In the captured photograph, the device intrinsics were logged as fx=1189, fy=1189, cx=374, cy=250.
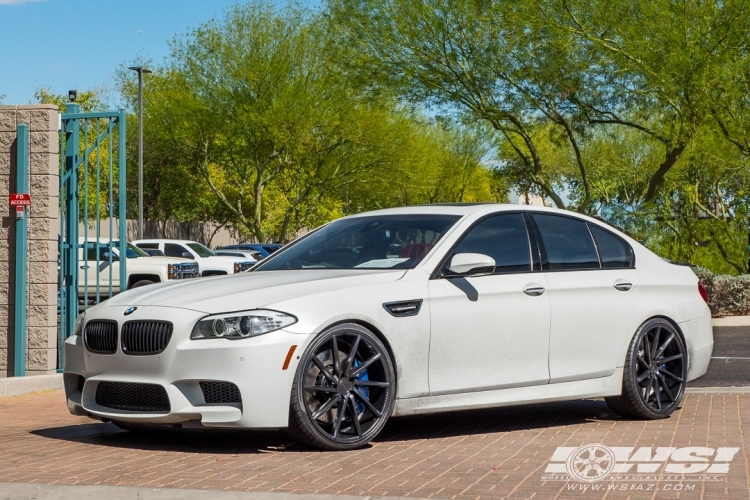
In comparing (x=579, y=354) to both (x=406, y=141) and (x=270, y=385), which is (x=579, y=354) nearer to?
(x=270, y=385)

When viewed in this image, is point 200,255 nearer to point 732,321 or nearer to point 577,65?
point 577,65

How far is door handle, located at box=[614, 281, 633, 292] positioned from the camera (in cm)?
849

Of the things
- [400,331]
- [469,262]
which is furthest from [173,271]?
[400,331]

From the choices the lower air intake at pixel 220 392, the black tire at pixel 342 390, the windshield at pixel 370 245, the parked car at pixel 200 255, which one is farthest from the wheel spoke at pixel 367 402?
the parked car at pixel 200 255

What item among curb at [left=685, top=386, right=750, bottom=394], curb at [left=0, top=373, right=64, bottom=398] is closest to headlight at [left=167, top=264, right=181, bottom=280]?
curb at [left=0, top=373, right=64, bottom=398]

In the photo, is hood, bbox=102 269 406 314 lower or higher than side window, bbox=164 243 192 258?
higher

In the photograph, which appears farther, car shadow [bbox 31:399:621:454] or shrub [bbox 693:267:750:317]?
shrub [bbox 693:267:750:317]

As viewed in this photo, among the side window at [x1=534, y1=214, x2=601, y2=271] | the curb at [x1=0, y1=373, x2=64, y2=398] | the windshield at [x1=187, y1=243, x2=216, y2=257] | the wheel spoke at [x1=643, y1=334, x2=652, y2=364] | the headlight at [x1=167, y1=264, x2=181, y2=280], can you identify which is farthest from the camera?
the windshield at [x1=187, y1=243, x2=216, y2=257]

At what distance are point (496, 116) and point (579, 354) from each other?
20.5 m

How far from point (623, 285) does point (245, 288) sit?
2.97m

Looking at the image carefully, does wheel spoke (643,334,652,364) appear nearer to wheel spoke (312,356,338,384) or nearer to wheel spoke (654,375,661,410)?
wheel spoke (654,375,661,410)

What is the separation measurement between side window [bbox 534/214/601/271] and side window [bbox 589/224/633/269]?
72 mm

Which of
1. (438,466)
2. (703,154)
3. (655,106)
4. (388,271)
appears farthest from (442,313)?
(703,154)

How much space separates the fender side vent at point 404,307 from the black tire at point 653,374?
1954mm
